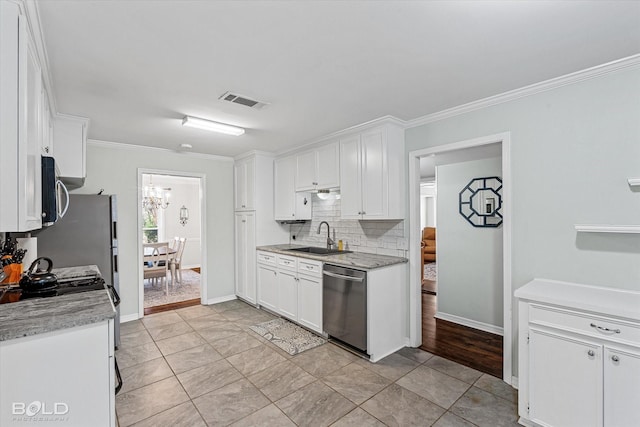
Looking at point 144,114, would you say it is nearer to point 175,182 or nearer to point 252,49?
point 252,49

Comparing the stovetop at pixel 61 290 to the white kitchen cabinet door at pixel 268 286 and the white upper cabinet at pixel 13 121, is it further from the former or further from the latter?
the white kitchen cabinet door at pixel 268 286

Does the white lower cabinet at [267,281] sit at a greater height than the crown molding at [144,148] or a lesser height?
lesser

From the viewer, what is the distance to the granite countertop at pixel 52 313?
1424 mm

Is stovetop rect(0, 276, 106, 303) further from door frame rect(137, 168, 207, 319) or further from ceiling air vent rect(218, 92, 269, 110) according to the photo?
door frame rect(137, 168, 207, 319)

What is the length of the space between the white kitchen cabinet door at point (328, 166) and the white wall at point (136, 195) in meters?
1.96

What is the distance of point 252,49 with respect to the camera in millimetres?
1853

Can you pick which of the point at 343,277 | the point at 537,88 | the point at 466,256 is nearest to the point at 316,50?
the point at 537,88

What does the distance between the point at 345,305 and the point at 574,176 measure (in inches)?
88.7

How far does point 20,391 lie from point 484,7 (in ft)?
9.47

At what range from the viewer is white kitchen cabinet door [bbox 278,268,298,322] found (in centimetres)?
388

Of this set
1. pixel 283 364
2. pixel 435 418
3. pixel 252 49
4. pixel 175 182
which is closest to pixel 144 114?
pixel 252 49

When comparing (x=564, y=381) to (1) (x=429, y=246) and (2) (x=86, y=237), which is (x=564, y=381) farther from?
(1) (x=429, y=246)

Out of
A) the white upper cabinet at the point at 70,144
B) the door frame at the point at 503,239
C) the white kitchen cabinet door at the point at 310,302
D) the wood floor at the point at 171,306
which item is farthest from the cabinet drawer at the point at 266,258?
the white upper cabinet at the point at 70,144

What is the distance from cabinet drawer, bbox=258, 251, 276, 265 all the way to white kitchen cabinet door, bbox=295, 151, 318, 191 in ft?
3.40
